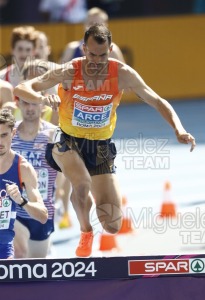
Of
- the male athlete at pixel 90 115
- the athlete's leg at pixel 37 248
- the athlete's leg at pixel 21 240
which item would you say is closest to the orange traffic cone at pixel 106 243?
the athlete's leg at pixel 37 248

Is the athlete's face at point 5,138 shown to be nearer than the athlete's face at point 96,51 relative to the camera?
No

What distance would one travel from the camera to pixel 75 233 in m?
11.6

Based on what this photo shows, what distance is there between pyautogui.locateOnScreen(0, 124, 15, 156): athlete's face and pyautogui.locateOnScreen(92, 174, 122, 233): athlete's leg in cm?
83

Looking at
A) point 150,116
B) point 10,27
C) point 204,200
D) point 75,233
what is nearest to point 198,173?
point 204,200

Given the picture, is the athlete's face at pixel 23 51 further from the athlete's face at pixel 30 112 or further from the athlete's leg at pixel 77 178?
the athlete's leg at pixel 77 178

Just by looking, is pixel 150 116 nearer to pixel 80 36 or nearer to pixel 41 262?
pixel 80 36

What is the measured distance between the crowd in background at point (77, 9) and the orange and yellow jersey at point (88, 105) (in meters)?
10.7

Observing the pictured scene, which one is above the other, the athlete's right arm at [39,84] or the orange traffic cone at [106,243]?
the athlete's right arm at [39,84]

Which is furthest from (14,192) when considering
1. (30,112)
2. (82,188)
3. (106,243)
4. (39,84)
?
(106,243)

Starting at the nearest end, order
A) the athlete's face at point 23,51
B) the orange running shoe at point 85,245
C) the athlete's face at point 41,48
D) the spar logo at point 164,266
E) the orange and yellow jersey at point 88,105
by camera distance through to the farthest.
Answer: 1. the spar logo at point 164,266
2. the orange and yellow jersey at point 88,105
3. the orange running shoe at point 85,245
4. the athlete's face at point 23,51
5. the athlete's face at point 41,48

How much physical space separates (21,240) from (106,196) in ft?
4.15

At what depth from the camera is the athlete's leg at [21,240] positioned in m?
9.06

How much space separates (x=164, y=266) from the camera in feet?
22.8

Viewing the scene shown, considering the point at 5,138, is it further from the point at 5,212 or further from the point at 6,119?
the point at 5,212
